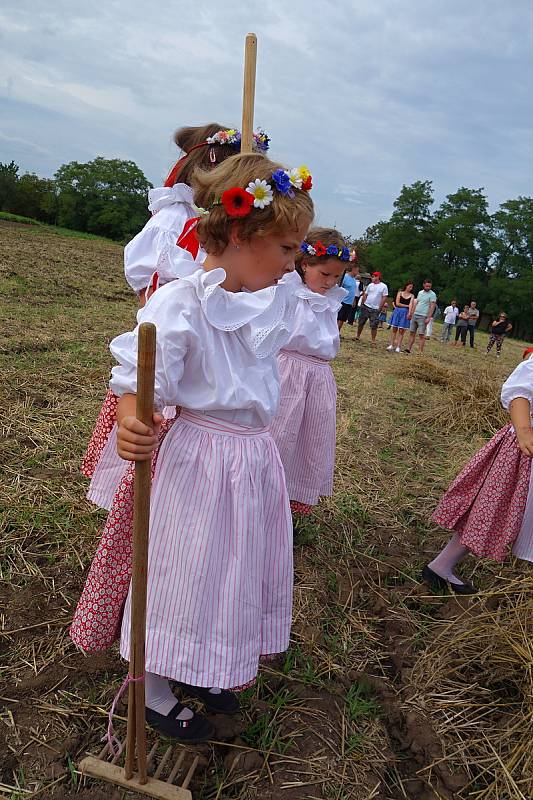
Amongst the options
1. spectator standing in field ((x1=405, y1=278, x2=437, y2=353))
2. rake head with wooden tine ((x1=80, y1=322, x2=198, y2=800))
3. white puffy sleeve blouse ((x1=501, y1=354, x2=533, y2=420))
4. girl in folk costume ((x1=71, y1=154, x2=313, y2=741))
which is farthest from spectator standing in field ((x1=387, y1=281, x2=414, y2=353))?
rake head with wooden tine ((x1=80, y1=322, x2=198, y2=800))

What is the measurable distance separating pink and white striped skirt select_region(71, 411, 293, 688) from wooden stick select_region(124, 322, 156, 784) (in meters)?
0.17

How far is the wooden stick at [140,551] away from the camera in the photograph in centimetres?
136

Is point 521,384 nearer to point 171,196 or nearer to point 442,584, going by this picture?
point 442,584

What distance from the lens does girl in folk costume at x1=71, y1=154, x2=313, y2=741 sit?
5.62 ft

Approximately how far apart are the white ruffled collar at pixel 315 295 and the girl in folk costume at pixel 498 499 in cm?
100

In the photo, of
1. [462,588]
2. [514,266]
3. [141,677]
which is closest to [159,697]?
[141,677]

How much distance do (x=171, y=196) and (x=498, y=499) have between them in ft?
7.36

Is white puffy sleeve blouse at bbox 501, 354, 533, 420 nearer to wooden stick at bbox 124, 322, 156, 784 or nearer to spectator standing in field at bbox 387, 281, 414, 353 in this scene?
wooden stick at bbox 124, 322, 156, 784

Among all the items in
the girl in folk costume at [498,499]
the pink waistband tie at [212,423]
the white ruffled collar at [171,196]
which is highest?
the white ruffled collar at [171,196]

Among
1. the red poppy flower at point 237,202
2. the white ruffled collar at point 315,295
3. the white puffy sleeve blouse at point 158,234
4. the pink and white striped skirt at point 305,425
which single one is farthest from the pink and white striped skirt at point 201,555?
the white ruffled collar at point 315,295

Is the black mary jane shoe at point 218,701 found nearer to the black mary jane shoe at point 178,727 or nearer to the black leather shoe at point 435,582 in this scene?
the black mary jane shoe at point 178,727

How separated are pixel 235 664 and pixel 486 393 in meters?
6.25

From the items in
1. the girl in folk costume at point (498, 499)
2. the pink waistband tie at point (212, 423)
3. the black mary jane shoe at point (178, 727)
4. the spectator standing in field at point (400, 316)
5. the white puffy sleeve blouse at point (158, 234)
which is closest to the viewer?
the pink waistband tie at point (212, 423)

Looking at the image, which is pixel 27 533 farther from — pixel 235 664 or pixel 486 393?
pixel 486 393
